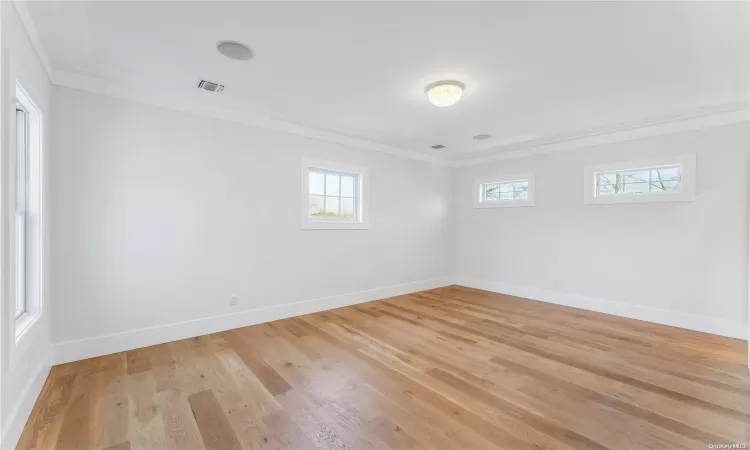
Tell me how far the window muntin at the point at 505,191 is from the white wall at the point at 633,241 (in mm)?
208

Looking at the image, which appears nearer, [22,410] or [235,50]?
[22,410]

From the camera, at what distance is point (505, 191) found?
18.3ft

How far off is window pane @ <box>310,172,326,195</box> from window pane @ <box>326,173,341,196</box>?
84 mm

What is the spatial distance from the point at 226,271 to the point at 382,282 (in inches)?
95.4

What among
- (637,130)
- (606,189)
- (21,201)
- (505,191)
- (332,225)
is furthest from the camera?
(505,191)

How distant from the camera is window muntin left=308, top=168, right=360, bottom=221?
444cm

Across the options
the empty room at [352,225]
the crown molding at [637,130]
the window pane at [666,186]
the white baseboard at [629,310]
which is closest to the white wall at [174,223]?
the empty room at [352,225]

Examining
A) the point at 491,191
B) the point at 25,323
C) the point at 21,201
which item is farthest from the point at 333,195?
the point at 25,323

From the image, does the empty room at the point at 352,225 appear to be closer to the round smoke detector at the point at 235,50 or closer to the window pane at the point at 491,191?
the round smoke detector at the point at 235,50

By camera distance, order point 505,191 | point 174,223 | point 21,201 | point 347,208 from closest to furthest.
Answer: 1. point 21,201
2. point 174,223
3. point 347,208
4. point 505,191

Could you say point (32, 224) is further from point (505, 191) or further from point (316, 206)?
point (505, 191)

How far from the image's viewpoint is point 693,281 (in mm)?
3691

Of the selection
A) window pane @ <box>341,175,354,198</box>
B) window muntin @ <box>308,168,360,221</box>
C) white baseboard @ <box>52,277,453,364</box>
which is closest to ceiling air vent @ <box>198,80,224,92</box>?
window muntin @ <box>308,168,360,221</box>

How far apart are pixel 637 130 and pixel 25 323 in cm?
630
